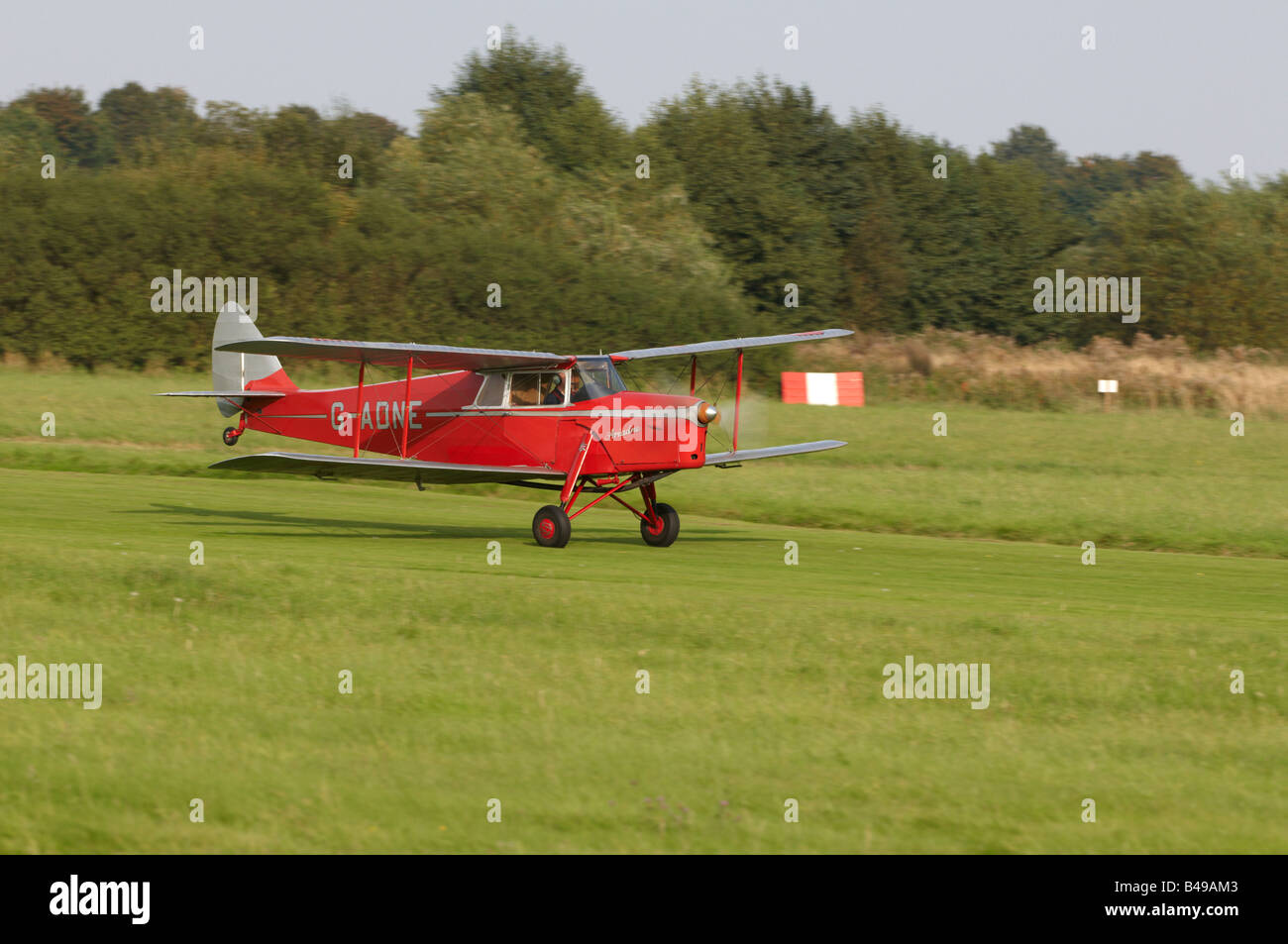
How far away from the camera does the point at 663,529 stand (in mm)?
19594

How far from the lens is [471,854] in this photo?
775 cm

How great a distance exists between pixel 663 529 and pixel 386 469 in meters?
3.92

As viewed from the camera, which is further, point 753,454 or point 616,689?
point 753,454

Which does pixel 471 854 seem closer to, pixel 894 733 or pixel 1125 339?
pixel 894 733

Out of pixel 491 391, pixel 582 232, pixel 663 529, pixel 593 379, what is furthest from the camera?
pixel 582 232

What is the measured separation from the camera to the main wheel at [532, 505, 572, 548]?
61.4ft

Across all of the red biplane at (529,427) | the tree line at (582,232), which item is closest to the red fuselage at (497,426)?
the red biplane at (529,427)

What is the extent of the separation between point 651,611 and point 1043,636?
3.54 m

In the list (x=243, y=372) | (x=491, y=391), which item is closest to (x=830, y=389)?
(x=243, y=372)

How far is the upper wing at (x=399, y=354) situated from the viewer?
57.5ft

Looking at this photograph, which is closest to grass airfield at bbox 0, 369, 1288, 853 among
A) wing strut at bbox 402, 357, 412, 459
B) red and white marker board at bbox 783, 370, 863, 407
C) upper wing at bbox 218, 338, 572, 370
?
wing strut at bbox 402, 357, 412, 459

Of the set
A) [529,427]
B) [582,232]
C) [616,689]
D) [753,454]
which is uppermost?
[582,232]

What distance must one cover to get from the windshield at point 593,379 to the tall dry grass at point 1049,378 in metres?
26.1

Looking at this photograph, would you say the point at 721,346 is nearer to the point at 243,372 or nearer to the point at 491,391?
the point at 491,391
